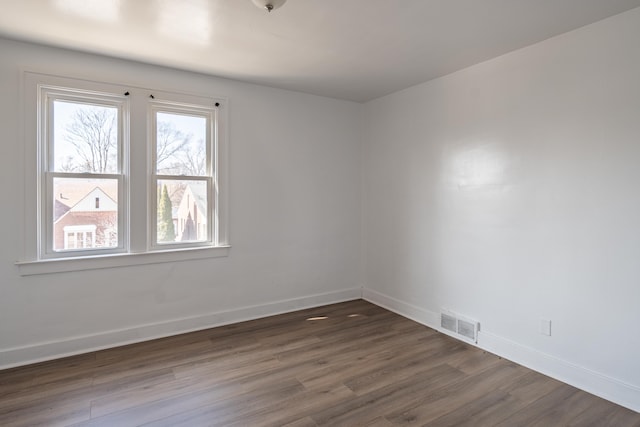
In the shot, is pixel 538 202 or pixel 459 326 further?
pixel 459 326

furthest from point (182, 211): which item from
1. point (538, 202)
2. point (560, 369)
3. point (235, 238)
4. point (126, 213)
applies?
point (560, 369)

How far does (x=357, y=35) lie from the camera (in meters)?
2.67

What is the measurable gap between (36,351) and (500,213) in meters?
4.13

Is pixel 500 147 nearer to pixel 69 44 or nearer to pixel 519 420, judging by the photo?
pixel 519 420

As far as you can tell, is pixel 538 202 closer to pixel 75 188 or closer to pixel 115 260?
pixel 115 260

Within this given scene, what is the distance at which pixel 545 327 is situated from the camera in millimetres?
2787

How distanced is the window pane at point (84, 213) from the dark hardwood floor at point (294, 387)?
100 centimetres

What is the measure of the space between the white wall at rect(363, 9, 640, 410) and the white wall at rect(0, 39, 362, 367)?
893 millimetres

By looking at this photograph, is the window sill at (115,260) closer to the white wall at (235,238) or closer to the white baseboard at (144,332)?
the white wall at (235,238)

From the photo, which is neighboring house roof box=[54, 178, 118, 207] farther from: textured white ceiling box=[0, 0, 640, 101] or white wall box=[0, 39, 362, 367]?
textured white ceiling box=[0, 0, 640, 101]

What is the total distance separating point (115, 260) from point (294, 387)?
200cm

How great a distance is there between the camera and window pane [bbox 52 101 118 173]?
3037mm

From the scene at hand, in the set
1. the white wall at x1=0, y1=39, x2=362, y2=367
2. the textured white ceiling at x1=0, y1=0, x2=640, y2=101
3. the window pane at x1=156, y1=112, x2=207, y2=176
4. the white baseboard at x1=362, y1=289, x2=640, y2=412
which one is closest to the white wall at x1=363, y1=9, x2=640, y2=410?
the white baseboard at x1=362, y1=289, x2=640, y2=412

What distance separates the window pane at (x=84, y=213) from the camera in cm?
305
